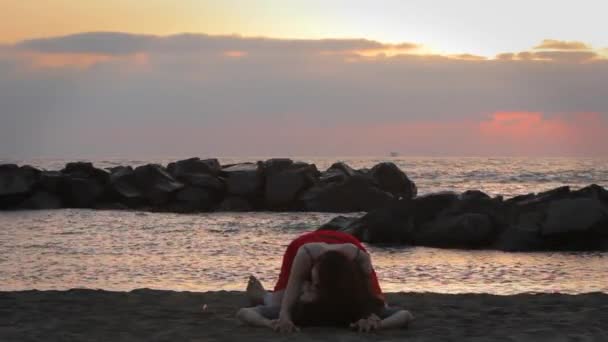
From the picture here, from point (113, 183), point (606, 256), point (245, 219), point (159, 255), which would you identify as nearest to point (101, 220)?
point (245, 219)

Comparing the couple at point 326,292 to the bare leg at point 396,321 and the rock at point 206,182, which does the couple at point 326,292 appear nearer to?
the bare leg at point 396,321

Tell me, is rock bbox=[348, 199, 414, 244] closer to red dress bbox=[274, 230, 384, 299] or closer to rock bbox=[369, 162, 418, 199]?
red dress bbox=[274, 230, 384, 299]

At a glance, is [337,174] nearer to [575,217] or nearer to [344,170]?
[344,170]

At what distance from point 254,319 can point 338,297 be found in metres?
1.07

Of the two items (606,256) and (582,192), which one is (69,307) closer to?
(606,256)

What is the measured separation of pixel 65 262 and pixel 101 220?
1250 cm

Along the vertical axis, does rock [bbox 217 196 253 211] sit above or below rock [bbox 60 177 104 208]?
below

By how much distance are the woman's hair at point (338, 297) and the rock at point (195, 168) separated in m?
31.5

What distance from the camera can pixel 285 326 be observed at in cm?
781

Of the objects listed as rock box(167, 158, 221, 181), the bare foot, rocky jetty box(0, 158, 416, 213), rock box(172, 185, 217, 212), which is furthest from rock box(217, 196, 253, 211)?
the bare foot

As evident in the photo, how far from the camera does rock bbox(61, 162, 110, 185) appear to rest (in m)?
38.7

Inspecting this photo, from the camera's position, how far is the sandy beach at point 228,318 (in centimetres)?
794

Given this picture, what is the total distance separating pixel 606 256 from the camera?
1892 cm

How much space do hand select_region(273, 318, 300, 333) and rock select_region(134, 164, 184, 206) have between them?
29.7 metres
